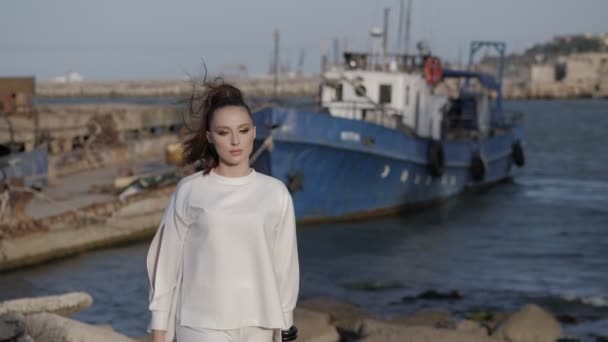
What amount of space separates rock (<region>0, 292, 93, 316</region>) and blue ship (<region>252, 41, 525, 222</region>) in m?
8.55

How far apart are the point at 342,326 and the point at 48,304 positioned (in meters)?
2.73

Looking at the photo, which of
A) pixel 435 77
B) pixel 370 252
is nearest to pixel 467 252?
pixel 370 252

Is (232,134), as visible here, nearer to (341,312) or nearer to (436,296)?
(341,312)

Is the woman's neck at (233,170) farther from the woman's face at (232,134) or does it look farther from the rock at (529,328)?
the rock at (529,328)

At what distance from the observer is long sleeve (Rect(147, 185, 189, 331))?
3.39 metres

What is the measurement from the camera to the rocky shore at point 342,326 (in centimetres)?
634

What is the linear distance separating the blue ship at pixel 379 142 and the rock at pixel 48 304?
855 centimetres

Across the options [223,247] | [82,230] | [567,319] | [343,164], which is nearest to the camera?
[223,247]

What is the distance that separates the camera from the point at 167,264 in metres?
3.42

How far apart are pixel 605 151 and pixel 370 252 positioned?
79.7 ft

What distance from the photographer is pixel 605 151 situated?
38.0m

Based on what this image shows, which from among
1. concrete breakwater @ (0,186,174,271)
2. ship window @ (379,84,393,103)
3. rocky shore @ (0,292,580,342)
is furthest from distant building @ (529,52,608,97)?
rocky shore @ (0,292,580,342)

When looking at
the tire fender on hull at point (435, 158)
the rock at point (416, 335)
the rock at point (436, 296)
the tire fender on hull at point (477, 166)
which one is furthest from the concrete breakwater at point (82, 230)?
the tire fender on hull at point (477, 166)

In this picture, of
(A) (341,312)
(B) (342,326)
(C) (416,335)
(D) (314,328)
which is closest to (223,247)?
(C) (416,335)
